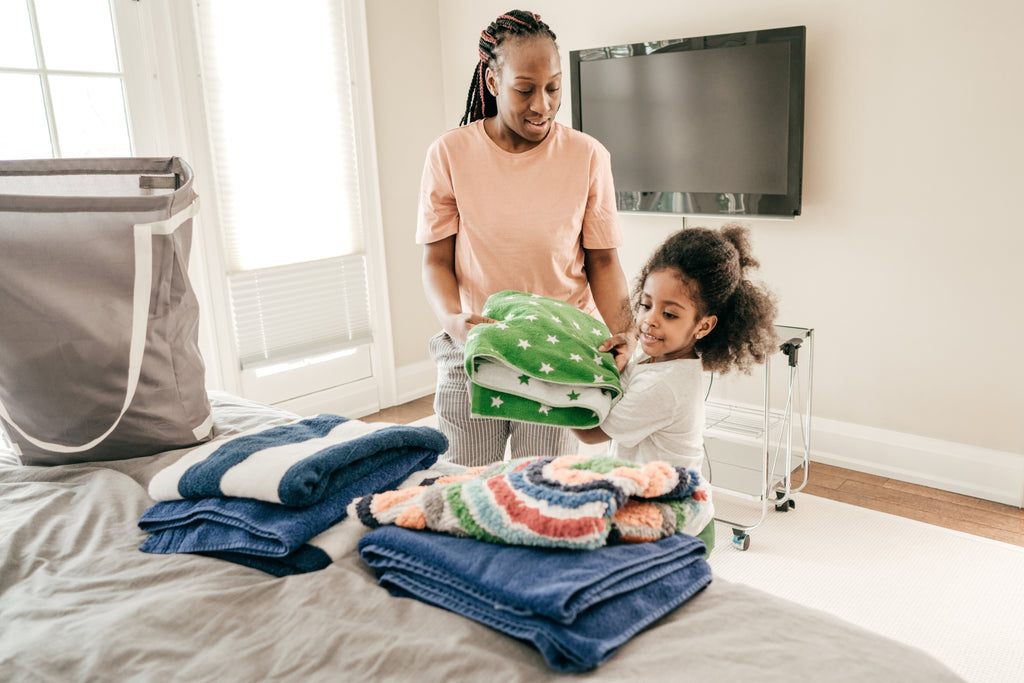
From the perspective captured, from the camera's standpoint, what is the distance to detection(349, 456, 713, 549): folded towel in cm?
79

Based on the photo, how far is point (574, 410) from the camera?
1289mm

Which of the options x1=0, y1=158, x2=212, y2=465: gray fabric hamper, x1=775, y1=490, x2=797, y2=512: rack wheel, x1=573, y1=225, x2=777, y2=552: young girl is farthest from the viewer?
x1=775, y1=490, x2=797, y2=512: rack wheel

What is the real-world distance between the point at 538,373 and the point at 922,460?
2079 mm

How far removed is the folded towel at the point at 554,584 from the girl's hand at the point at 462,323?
1.96 feet

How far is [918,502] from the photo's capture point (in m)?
2.57

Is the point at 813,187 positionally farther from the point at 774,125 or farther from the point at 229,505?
the point at 229,505

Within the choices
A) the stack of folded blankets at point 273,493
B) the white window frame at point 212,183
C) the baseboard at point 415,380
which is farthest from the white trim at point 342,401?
the stack of folded blankets at point 273,493

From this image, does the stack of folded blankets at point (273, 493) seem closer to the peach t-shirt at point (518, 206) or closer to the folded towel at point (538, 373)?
the folded towel at point (538, 373)

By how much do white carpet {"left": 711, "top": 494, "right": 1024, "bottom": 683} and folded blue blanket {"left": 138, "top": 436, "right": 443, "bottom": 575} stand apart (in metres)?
1.48

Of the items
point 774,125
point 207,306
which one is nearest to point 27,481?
point 207,306

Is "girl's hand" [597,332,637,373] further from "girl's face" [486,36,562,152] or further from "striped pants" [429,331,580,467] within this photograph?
"girl's face" [486,36,562,152]

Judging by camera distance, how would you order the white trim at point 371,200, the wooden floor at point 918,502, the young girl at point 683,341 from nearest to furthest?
1. the young girl at point 683,341
2. the wooden floor at point 918,502
3. the white trim at point 371,200

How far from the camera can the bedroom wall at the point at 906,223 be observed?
242 cm

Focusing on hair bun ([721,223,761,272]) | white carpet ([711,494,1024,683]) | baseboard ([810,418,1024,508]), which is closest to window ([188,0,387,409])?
white carpet ([711,494,1024,683])
